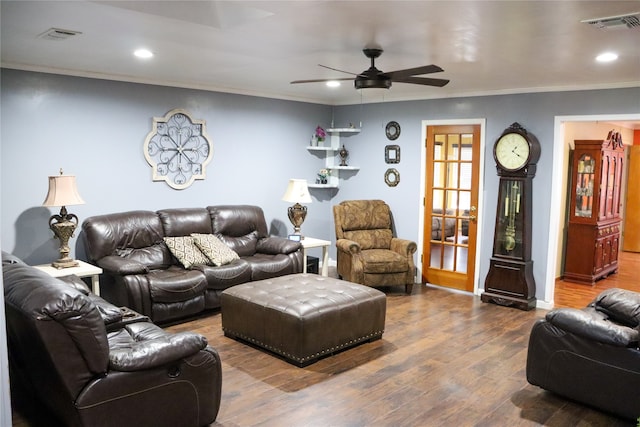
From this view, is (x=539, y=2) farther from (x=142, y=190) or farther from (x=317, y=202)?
(x=317, y=202)

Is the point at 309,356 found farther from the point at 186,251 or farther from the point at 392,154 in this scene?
A: the point at 392,154

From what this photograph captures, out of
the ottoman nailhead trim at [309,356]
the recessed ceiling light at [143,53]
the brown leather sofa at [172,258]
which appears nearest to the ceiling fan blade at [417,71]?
the recessed ceiling light at [143,53]

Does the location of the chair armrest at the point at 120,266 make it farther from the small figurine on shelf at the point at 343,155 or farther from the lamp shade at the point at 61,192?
the small figurine on shelf at the point at 343,155

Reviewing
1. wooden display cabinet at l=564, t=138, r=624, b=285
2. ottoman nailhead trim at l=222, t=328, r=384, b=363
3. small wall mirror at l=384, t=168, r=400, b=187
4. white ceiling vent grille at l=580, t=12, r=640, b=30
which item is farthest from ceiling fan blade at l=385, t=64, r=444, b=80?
wooden display cabinet at l=564, t=138, r=624, b=285

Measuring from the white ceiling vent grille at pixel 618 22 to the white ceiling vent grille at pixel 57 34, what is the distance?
3.16m

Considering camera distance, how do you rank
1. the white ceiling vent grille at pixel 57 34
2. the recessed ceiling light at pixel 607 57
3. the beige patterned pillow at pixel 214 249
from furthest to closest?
the beige patterned pillow at pixel 214 249 → the recessed ceiling light at pixel 607 57 → the white ceiling vent grille at pixel 57 34

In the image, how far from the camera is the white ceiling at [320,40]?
2.79 meters

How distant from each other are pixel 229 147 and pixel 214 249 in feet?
4.81

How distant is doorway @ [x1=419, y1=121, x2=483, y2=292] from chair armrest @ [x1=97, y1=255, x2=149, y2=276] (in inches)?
137

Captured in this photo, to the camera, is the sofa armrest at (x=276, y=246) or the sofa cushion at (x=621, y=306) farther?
the sofa armrest at (x=276, y=246)

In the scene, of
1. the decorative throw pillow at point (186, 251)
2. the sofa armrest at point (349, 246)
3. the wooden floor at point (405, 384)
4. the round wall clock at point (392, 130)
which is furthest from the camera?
the round wall clock at point (392, 130)

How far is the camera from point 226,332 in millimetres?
4578

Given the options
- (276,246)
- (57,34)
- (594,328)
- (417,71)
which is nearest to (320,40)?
(417,71)

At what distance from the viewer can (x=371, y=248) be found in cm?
649
